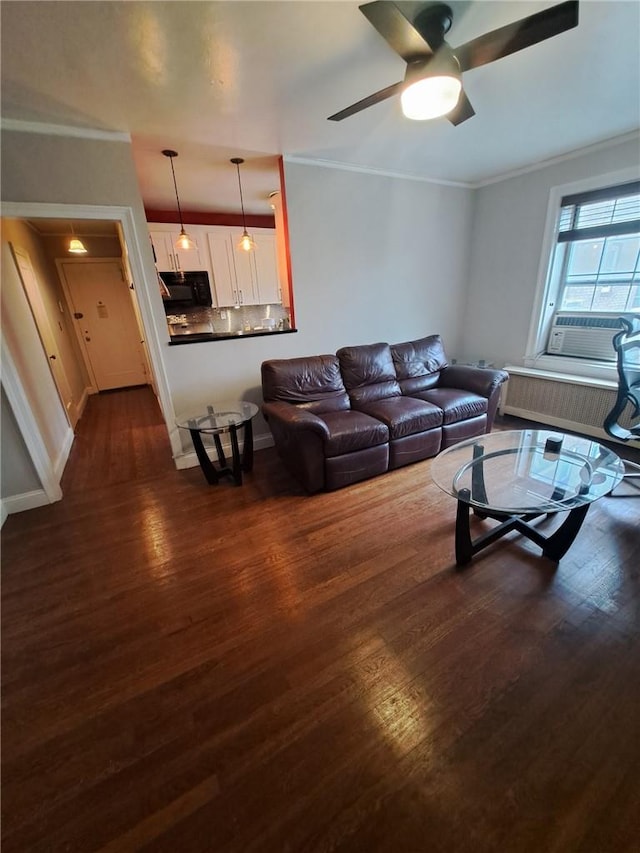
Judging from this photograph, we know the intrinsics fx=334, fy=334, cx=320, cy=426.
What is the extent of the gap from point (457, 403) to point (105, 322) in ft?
19.2

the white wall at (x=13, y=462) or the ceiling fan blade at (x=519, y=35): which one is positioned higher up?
the ceiling fan blade at (x=519, y=35)

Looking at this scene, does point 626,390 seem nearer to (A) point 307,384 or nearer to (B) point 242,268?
(A) point 307,384

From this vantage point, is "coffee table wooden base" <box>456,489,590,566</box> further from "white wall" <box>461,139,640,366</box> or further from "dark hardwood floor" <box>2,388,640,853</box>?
"white wall" <box>461,139,640,366</box>

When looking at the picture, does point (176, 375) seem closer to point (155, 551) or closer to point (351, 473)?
point (155, 551)

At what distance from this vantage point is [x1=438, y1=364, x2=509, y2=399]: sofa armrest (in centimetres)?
320

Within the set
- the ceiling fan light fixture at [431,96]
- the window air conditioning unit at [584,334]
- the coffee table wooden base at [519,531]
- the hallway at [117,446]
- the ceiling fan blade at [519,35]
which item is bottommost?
the hallway at [117,446]

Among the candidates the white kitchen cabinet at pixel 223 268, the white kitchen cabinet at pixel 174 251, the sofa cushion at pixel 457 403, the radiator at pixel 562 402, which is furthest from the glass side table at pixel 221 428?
the radiator at pixel 562 402

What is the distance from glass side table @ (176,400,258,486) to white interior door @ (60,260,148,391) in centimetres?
392

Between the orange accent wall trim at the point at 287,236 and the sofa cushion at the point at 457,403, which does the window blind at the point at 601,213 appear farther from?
the orange accent wall trim at the point at 287,236

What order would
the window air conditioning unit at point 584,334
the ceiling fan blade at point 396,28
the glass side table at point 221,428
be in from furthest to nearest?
the window air conditioning unit at point 584,334 < the glass side table at point 221,428 < the ceiling fan blade at point 396,28

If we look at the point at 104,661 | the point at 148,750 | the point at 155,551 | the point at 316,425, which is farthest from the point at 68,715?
the point at 316,425

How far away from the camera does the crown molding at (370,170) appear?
3.00 metres

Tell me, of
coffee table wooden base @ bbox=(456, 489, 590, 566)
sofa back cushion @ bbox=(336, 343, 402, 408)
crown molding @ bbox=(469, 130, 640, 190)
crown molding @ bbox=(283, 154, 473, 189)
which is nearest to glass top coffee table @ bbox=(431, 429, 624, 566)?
coffee table wooden base @ bbox=(456, 489, 590, 566)

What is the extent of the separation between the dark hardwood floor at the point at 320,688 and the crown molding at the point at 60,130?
267 cm
